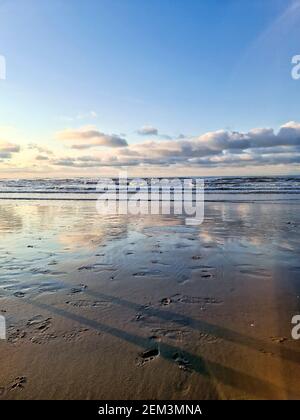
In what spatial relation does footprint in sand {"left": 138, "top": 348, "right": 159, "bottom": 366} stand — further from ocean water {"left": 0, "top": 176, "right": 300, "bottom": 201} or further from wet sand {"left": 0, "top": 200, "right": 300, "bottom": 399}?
ocean water {"left": 0, "top": 176, "right": 300, "bottom": 201}

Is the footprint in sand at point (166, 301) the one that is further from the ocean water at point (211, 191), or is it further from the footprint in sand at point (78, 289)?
the ocean water at point (211, 191)

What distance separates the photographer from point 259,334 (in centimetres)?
378

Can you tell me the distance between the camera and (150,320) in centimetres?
415

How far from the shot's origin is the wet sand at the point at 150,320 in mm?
2971

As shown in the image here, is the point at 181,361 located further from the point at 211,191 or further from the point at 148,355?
the point at 211,191

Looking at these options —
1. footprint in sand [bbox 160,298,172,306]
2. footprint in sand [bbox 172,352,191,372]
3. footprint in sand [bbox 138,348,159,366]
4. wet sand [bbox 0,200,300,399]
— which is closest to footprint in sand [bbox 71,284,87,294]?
wet sand [bbox 0,200,300,399]

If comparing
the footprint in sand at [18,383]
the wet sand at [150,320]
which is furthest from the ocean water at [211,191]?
the footprint in sand at [18,383]

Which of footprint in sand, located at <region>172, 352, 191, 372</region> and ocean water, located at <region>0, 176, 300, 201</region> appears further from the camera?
ocean water, located at <region>0, 176, 300, 201</region>

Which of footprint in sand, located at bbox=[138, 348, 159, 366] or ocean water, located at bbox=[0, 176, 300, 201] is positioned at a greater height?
ocean water, located at bbox=[0, 176, 300, 201]

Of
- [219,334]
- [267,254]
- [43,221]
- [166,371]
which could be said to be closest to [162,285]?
[219,334]

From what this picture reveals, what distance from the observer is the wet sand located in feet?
9.75

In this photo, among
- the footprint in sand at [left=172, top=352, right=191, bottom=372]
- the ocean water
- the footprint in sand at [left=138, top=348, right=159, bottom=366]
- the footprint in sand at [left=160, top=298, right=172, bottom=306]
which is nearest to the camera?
the footprint in sand at [left=172, top=352, right=191, bottom=372]

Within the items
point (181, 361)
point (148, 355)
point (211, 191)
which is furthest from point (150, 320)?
point (211, 191)

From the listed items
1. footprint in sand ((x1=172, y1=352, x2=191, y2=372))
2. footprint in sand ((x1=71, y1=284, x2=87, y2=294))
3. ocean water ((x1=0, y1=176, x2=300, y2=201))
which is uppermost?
ocean water ((x1=0, y1=176, x2=300, y2=201))
